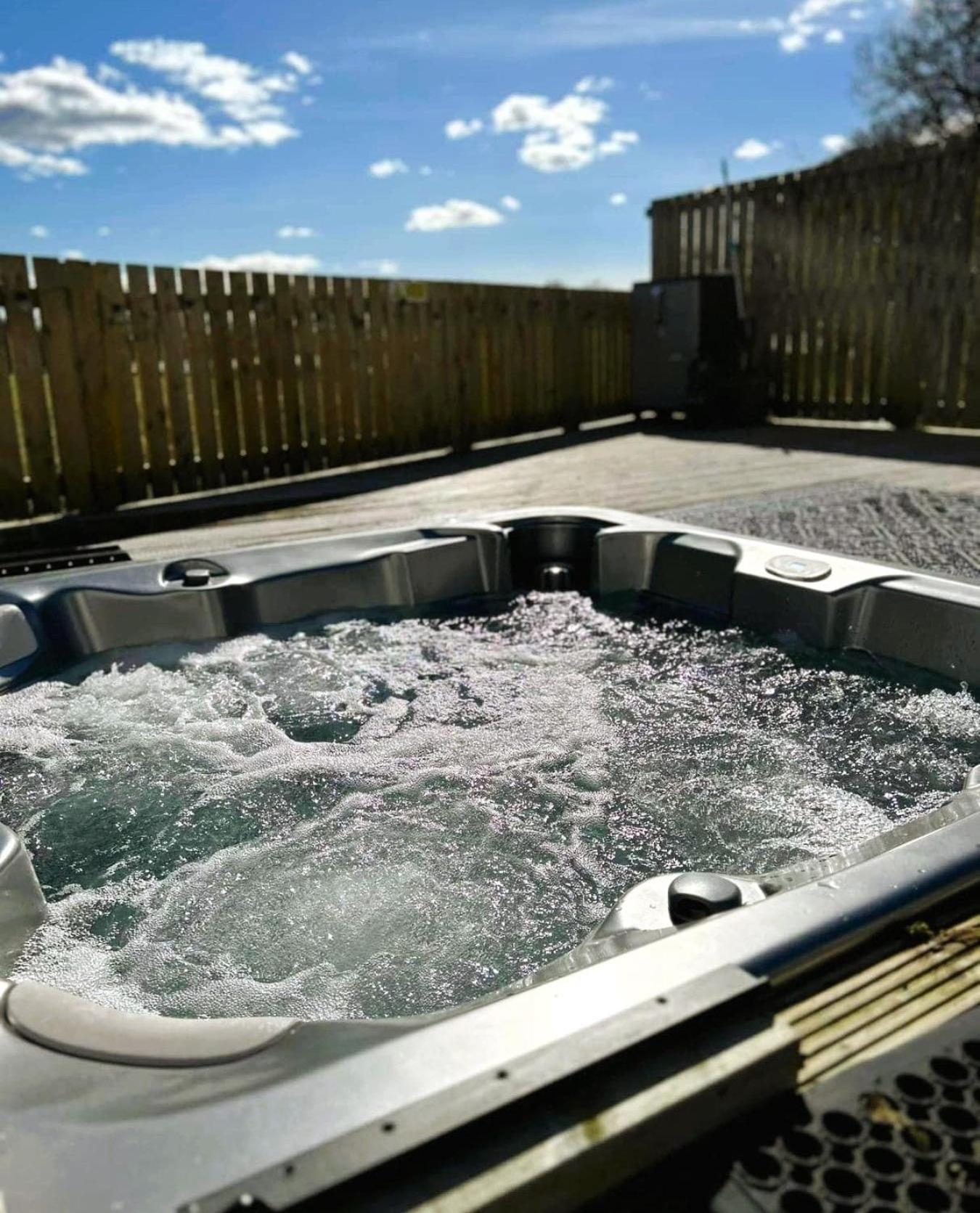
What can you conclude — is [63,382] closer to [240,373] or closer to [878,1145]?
[240,373]

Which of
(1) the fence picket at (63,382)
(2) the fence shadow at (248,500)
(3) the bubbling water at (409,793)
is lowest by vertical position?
(3) the bubbling water at (409,793)

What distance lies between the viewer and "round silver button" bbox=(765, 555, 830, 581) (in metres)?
2.52

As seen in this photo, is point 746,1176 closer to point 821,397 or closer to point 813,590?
point 813,590

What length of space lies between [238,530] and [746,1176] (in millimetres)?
3850

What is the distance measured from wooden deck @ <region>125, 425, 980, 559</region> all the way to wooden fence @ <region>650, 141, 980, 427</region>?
62cm

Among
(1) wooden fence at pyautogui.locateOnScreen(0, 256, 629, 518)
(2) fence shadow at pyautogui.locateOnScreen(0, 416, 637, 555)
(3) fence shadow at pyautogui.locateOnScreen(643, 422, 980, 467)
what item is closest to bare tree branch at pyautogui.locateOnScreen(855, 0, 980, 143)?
(3) fence shadow at pyautogui.locateOnScreen(643, 422, 980, 467)

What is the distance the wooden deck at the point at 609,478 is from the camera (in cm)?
427

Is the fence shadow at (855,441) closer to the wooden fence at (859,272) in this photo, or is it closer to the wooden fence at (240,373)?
the wooden fence at (859,272)

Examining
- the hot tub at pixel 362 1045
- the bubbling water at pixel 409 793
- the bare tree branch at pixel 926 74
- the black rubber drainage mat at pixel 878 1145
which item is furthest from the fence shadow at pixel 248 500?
the bare tree branch at pixel 926 74

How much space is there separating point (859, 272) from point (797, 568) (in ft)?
19.3

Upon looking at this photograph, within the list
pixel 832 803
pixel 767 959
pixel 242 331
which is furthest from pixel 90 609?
pixel 242 331

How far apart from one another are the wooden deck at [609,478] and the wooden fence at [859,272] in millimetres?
615

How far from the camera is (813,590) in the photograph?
2467 millimetres

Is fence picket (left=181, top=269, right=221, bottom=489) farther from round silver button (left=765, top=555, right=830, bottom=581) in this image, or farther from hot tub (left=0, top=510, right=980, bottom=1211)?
hot tub (left=0, top=510, right=980, bottom=1211)
